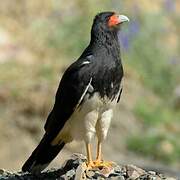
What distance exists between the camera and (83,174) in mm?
6805

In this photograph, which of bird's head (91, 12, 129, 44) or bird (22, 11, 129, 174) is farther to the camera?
bird's head (91, 12, 129, 44)

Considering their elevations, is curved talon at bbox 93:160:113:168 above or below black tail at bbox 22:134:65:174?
below

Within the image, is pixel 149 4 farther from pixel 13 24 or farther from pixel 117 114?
pixel 117 114

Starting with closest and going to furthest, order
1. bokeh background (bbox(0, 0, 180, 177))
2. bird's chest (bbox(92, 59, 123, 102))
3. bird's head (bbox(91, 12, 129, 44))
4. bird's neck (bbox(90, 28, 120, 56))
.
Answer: bird's chest (bbox(92, 59, 123, 102))
bird's neck (bbox(90, 28, 120, 56))
bird's head (bbox(91, 12, 129, 44))
bokeh background (bbox(0, 0, 180, 177))

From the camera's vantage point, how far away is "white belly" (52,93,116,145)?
6.89 m

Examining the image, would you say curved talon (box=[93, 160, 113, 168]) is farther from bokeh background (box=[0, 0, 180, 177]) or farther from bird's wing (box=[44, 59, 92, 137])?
bokeh background (box=[0, 0, 180, 177])

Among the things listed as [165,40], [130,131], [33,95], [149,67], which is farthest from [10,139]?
[165,40]

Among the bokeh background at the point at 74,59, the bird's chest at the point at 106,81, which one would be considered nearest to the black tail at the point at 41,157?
the bird's chest at the point at 106,81

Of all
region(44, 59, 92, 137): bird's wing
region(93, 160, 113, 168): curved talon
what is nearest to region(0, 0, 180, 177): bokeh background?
region(44, 59, 92, 137): bird's wing

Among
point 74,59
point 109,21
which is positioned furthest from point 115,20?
point 74,59

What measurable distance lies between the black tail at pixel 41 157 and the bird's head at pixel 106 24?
897 millimetres

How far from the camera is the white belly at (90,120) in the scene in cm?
689

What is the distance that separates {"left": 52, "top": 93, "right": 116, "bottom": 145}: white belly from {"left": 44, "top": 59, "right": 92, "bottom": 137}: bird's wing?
44mm

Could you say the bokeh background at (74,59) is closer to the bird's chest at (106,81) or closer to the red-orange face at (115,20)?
the red-orange face at (115,20)
